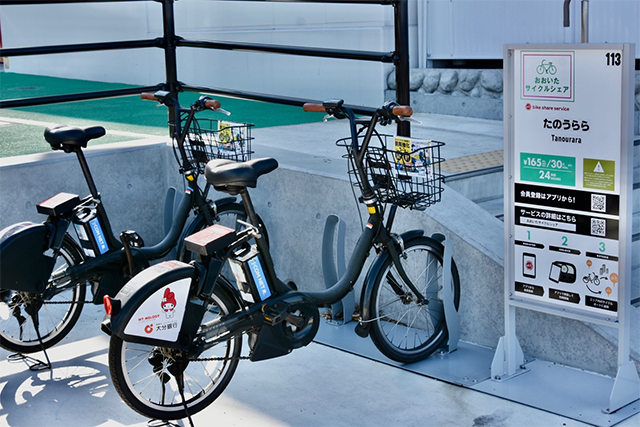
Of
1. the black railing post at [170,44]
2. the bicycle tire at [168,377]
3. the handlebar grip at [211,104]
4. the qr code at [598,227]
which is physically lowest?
the bicycle tire at [168,377]

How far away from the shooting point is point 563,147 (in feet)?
10.5

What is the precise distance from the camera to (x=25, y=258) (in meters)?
3.63

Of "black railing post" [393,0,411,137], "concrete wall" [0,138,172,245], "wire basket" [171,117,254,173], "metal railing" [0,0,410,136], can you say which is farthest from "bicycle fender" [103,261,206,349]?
"concrete wall" [0,138,172,245]

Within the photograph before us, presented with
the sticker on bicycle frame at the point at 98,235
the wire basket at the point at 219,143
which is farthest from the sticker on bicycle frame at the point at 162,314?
the wire basket at the point at 219,143

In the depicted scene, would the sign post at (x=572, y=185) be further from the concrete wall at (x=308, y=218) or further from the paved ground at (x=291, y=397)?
the paved ground at (x=291, y=397)

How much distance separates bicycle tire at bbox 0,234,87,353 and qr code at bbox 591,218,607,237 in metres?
2.39

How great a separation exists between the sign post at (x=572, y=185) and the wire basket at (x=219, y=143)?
1540 mm

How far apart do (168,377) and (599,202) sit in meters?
1.83

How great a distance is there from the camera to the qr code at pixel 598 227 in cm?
313

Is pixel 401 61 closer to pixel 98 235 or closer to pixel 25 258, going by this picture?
pixel 98 235

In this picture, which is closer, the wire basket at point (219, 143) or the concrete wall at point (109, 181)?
the wire basket at point (219, 143)

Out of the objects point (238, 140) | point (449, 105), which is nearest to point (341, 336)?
point (238, 140)

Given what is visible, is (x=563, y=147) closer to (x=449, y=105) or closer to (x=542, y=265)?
(x=542, y=265)

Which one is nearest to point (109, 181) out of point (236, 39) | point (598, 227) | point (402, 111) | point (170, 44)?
point (170, 44)
